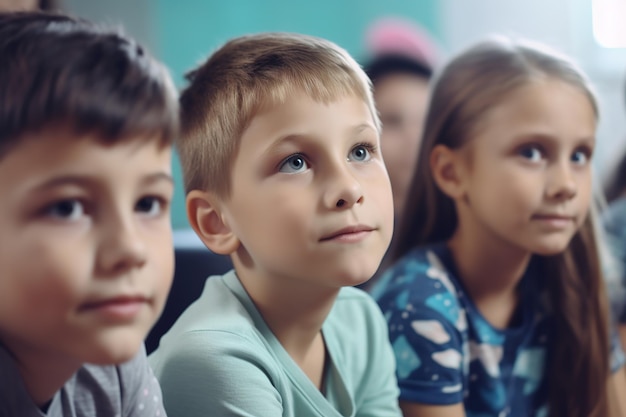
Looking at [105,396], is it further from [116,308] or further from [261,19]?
[261,19]

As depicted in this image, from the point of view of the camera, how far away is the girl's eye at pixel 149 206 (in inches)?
21.8

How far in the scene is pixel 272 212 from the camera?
718mm

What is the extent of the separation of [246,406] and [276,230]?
0.57 ft

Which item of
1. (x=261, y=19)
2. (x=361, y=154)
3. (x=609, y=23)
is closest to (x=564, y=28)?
(x=609, y=23)

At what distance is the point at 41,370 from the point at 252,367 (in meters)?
0.22

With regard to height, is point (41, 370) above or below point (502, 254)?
above

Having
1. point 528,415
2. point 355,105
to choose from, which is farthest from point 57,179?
point 528,415

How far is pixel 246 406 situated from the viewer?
717mm

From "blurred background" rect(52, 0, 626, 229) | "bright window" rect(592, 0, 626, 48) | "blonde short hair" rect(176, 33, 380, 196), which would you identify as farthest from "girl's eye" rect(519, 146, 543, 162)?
"bright window" rect(592, 0, 626, 48)

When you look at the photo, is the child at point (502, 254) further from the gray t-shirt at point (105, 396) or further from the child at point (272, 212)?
the gray t-shirt at point (105, 396)

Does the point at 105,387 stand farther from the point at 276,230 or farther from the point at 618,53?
the point at 618,53

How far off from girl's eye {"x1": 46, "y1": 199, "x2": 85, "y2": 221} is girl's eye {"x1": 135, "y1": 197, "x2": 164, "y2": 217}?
5cm

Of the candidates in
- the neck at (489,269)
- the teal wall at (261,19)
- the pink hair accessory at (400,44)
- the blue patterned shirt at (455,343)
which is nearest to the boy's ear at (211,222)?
the blue patterned shirt at (455,343)

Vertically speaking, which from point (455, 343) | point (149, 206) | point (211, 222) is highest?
point (149, 206)
